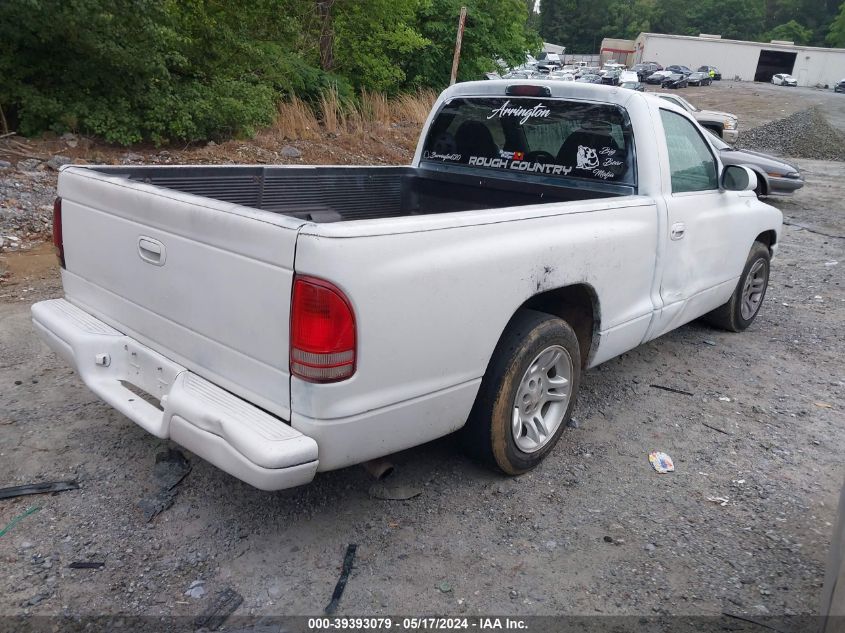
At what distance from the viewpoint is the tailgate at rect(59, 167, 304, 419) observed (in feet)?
8.41

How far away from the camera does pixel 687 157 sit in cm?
464

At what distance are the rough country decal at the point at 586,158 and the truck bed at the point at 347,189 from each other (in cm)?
16

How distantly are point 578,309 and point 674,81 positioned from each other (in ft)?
192

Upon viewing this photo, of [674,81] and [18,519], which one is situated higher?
[674,81]

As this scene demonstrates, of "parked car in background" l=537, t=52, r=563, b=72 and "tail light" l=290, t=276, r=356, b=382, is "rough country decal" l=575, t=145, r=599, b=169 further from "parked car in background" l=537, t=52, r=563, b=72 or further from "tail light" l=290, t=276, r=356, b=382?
"parked car in background" l=537, t=52, r=563, b=72

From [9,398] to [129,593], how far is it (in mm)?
2101

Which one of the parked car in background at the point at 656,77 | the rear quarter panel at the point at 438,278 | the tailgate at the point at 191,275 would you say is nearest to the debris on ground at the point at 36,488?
the tailgate at the point at 191,275

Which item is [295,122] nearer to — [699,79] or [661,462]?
[661,462]

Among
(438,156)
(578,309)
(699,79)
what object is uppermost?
(699,79)

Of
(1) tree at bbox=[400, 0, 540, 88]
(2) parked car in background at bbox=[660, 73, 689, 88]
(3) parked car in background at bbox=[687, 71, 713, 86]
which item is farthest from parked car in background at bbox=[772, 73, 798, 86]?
(1) tree at bbox=[400, 0, 540, 88]

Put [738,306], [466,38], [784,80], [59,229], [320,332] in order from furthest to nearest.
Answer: [784,80]
[466,38]
[738,306]
[59,229]
[320,332]

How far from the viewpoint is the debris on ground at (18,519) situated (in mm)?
3028

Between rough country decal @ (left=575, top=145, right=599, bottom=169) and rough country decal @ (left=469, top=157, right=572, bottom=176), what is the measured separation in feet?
0.26

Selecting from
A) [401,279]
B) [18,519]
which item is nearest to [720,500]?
[401,279]
